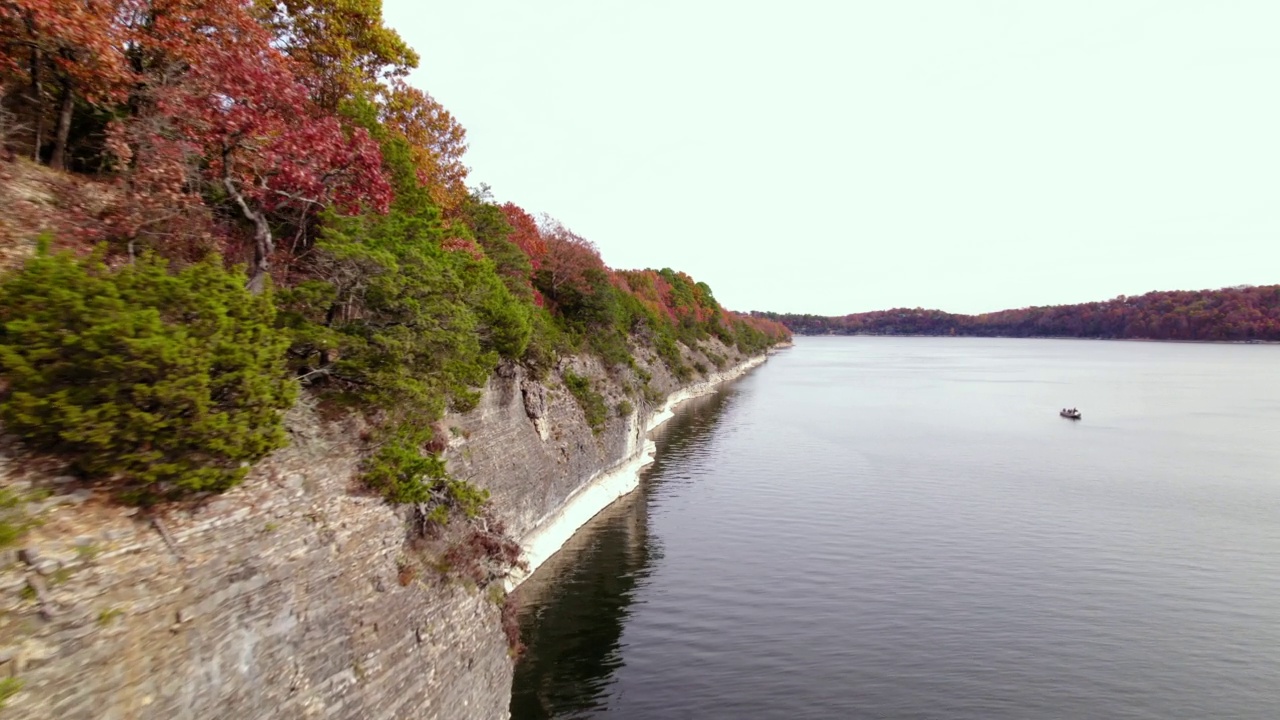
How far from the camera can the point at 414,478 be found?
1598cm

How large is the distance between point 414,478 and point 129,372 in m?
7.55

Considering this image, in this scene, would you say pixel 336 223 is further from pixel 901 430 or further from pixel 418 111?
pixel 901 430

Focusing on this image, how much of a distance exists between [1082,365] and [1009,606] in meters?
158

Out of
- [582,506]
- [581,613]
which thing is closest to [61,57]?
[581,613]

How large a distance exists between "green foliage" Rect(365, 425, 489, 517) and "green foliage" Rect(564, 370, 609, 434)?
20554 mm

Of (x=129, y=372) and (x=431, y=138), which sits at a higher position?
(x=431, y=138)

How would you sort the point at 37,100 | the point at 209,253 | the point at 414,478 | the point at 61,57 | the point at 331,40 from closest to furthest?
the point at 209,253, the point at 61,57, the point at 37,100, the point at 414,478, the point at 331,40

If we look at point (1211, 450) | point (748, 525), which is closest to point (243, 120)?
point (748, 525)

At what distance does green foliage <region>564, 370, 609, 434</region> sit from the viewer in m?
39.2

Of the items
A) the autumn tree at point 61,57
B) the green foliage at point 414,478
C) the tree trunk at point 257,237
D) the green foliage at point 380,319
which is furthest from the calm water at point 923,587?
the autumn tree at point 61,57

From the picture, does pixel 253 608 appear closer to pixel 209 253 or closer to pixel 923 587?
pixel 209 253

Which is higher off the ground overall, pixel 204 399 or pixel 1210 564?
pixel 204 399

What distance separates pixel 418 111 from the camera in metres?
31.1

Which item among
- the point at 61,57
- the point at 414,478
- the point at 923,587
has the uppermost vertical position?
the point at 61,57
